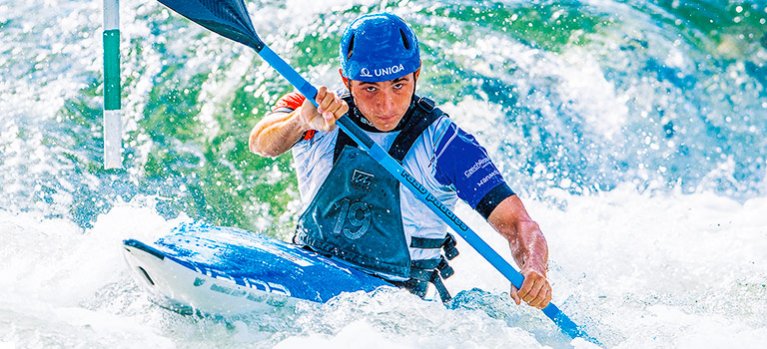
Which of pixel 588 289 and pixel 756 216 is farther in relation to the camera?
pixel 756 216

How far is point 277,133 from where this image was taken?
3508 mm

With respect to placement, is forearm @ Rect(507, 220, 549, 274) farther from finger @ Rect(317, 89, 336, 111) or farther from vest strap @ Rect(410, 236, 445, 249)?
finger @ Rect(317, 89, 336, 111)

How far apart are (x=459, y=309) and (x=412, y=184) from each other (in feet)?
1.50

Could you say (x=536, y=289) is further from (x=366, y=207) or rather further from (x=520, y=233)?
(x=366, y=207)

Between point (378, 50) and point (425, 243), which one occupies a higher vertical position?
point (378, 50)

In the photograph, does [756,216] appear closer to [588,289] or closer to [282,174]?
[588,289]

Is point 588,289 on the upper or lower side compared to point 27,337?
lower

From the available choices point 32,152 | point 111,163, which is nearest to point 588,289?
point 111,163

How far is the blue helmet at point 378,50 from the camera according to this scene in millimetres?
3367

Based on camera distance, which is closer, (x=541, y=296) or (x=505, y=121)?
(x=541, y=296)

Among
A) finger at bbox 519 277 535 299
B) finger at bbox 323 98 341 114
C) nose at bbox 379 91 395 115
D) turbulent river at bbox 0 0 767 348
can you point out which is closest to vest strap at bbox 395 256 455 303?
finger at bbox 519 277 535 299

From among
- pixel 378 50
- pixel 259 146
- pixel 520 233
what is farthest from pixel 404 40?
pixel 520 233

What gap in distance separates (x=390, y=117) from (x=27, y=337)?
4.46ft

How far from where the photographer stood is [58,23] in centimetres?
752
